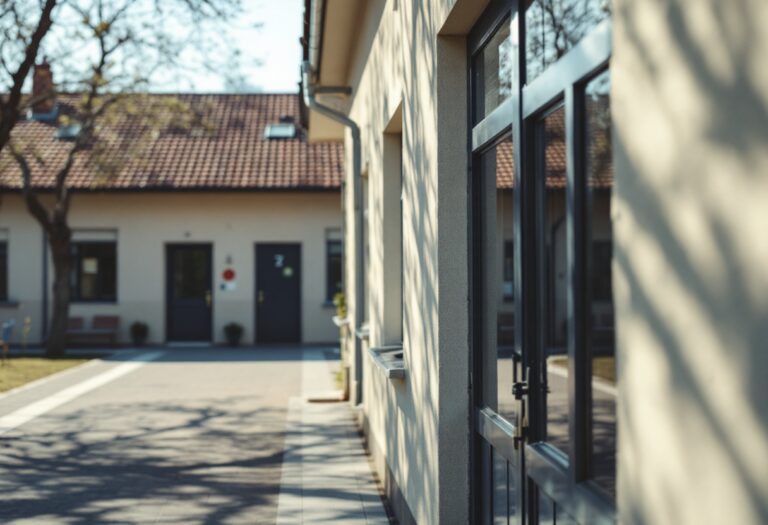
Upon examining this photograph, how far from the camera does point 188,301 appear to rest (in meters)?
22.9

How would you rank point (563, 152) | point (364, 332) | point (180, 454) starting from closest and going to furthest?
point (563, 152), point (180, 454), point (364, 332)

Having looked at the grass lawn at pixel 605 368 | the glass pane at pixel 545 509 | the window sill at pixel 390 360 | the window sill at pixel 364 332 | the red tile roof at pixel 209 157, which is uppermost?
the red tile roof at pixel 209 157

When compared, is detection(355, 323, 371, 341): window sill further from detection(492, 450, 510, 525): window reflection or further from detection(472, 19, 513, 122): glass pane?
detection(492, 450, 510, 525): window reflection

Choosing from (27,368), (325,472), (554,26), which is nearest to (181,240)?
(27,368)

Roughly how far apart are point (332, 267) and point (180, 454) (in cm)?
1412

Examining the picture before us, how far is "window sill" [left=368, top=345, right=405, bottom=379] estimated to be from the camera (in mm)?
5785

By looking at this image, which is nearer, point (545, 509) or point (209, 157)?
point (545, 509)

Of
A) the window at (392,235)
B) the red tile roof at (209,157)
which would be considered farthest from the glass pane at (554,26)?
the red tile roof at (209,157)

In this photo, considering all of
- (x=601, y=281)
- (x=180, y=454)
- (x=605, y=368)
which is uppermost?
(x=601, y=281)

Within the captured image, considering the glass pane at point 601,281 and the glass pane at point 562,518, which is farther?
the glass pane at point 562,518

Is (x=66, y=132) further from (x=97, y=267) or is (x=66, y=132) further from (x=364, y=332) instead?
(x=364, y=332)

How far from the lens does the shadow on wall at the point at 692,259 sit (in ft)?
4.82

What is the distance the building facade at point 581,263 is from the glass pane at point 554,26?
11 millimetres

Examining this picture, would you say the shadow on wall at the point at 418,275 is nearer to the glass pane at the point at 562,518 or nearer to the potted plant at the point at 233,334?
the glass pane at the point at 562,518
